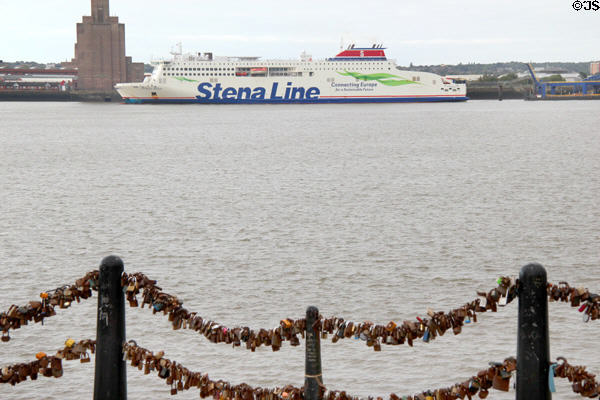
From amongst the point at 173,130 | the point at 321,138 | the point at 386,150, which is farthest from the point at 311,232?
the point at 173,130

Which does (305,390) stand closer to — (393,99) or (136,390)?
(136,390)

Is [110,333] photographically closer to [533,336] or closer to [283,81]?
[533,336]

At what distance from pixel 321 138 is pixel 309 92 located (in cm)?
7157

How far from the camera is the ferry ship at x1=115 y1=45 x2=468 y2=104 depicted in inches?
4847

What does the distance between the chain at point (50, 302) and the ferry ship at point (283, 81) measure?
4640 inches

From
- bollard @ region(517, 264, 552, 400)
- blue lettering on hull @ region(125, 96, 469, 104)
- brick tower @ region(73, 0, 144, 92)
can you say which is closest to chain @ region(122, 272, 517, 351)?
bollard @ region(517, 264, 552, 400)

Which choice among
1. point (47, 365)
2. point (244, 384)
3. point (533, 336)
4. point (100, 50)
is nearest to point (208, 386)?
point (244, 384)

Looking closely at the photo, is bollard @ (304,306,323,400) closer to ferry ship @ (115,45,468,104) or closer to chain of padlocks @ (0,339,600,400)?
chain of padlocks @ (0,339,600,400)

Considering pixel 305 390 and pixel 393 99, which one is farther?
pixel 393 99

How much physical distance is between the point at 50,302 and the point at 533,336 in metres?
2.92

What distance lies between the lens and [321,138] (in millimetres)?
58469

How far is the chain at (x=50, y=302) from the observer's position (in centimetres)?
523

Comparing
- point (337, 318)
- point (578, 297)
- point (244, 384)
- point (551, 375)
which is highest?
point (578, 297)

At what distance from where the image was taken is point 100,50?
183 metres
